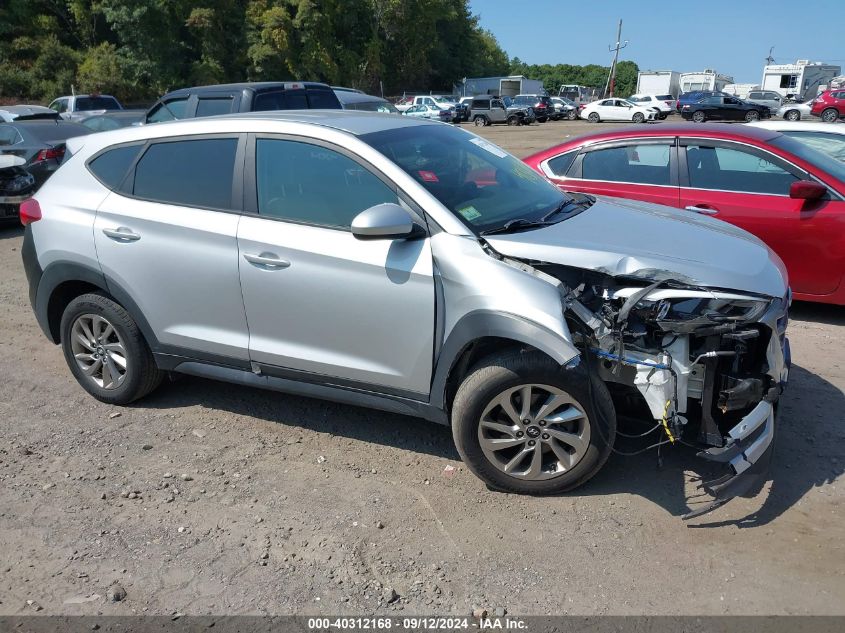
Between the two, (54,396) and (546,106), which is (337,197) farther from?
(546,106)

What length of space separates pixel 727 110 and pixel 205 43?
3751 cm

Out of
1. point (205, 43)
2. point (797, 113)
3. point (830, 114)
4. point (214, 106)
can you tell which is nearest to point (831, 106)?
point (830, 114)

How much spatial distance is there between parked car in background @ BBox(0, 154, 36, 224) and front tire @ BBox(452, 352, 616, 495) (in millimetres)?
9574

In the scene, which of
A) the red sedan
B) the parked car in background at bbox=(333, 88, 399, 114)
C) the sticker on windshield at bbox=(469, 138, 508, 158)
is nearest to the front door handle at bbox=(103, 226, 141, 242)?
the sticker on windshield at bbox=(469, 138, 508, 158)

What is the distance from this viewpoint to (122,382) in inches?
179

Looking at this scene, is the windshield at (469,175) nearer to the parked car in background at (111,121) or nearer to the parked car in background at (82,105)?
the parked car in background at (111,121)

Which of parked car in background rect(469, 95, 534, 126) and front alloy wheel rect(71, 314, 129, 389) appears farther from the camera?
parked car in background rect(469, 95, 534, 126)

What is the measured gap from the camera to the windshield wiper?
3533 mm

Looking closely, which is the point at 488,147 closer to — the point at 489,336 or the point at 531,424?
the point at 489,336

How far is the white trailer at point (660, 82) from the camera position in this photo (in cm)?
5509

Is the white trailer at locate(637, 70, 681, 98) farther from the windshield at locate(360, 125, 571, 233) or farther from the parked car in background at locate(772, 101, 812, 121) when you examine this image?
the windshield at locate(360, 125, 571, 233)

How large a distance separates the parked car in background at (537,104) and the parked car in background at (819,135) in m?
35.8

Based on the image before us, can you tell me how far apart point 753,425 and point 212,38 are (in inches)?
2251

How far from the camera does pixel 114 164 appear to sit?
4.45m
